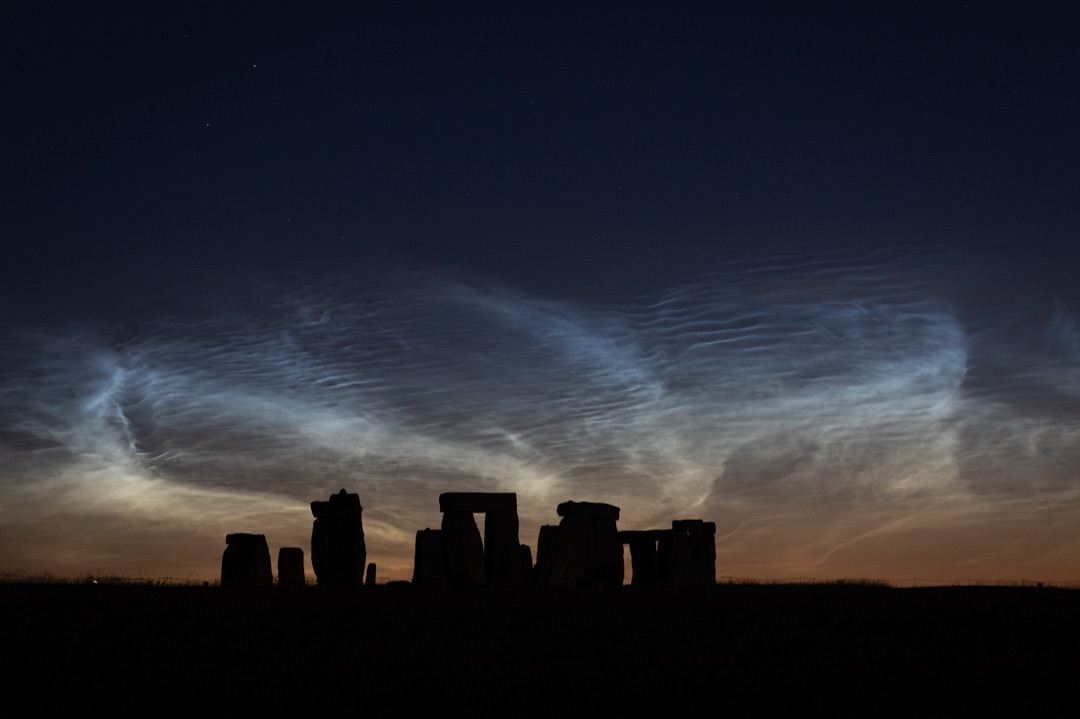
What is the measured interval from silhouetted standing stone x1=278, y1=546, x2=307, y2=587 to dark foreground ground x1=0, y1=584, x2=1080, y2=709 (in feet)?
24.9

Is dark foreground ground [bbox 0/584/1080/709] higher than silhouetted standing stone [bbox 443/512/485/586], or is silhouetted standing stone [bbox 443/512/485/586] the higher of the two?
silhouetted standing stone [bbox 443/512/485/586]

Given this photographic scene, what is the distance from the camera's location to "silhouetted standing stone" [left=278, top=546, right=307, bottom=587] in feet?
90.8

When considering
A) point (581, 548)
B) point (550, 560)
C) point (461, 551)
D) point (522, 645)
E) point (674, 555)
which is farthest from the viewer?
point (674, 555)

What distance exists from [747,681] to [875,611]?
6456 mm

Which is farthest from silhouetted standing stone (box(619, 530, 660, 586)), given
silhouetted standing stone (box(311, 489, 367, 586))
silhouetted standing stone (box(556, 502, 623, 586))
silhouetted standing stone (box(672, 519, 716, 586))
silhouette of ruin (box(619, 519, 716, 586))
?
silhouetted standing stone (box(311, 489, 367, 586))

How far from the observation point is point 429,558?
83.8 ft

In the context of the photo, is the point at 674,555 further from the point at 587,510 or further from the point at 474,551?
the point at 474,551

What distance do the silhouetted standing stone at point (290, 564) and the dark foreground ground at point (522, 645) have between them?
24.9 feet

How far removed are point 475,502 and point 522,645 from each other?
34.1 ft

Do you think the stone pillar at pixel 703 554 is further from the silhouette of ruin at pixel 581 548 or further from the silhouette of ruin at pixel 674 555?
the silhouette of ruin at pixel 581 548

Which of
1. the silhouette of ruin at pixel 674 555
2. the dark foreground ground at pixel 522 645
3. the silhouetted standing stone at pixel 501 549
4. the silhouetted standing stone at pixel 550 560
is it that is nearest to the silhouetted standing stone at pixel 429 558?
the silhouetted standing stone at pixel 501 549

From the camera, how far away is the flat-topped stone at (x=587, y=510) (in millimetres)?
27641

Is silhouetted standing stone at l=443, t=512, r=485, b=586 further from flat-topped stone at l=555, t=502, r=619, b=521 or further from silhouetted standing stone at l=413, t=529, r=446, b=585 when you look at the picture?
flat-topped stone at l=555, t=502, r=619, b=521

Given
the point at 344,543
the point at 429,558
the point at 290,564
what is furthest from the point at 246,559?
the point at 429,558
